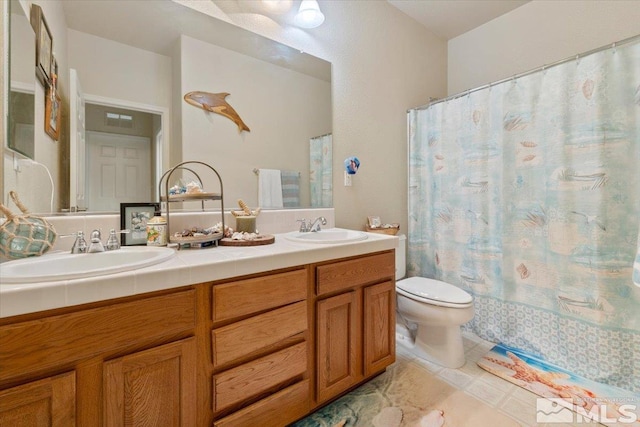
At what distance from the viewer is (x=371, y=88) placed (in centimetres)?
216

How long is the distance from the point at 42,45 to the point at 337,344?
1.68m

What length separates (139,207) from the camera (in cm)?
125

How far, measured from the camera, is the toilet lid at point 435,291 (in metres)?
1.66

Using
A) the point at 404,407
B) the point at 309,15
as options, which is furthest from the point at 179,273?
the point at 309,15

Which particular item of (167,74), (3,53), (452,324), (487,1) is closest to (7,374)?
(3,53)

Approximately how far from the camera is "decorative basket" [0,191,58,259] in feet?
2.93

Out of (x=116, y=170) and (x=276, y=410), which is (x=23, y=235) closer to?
(x=116, y=170)

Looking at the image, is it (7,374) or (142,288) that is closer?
(7,374)

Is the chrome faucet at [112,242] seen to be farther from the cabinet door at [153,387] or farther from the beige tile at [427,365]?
the beige tile at [427,365]

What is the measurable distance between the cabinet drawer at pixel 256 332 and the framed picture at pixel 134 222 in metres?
0.59

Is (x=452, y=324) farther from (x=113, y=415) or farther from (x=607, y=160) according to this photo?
(x=113, y=415)

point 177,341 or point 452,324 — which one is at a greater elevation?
point 177,341

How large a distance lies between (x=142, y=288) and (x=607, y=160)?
214 cm

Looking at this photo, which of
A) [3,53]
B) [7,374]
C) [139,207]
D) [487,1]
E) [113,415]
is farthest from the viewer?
[487,1]
